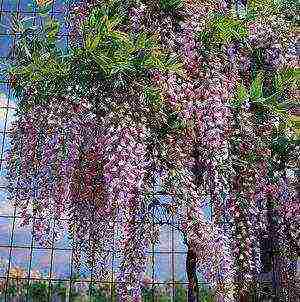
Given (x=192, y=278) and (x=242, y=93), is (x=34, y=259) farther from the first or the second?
(x=242, y=93)

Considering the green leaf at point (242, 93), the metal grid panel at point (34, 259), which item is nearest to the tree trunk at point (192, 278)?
the green leaf at point (242, 93)

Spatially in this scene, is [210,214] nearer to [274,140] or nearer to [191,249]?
[191,249]

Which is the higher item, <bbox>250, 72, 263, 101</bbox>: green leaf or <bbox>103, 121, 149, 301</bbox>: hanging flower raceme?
<bbox>250, 72, 263, 101</bbox>: green leaf

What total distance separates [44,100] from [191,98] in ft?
4.48

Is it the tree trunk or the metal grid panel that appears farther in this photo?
the metal grid panel

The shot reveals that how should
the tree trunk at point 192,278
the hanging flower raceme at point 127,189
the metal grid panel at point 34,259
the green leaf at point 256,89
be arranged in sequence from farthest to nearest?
the metal grid panel at point 34,259
the tree trunk at point 192,278
the green leaf at point 256,89
the hanging flower raceme at point 127,189

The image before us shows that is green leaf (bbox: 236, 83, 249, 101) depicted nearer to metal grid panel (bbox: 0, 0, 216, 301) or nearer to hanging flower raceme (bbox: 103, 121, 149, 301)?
hanging flower raceme (bbox: 103, 121, 149, 301)

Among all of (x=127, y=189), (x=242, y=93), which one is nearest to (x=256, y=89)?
(x=242, y=93)

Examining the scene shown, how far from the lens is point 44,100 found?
18.1 ft

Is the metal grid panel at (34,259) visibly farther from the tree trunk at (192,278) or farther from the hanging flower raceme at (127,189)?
the hanging flower raceme at (127,189)

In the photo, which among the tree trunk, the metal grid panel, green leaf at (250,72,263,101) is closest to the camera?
green leaf at (250,72,263,101)

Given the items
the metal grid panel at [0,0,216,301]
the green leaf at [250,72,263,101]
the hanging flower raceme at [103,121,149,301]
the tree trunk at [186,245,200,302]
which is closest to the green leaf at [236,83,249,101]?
the green leaf at [250,72,263,101]

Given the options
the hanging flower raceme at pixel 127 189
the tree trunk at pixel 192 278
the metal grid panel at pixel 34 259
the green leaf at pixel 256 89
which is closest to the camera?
the hanging flower raceme at pixel 127 189

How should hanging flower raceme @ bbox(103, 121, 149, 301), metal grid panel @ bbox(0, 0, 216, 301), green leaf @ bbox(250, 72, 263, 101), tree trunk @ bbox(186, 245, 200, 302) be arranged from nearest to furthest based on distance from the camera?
hanging flower raceme @ bbox(103, 121, 149, 301) → green leaf @ bbox(250, 72, 263, 101) → tree trunk @ bbox(186, 245, 200, 302) → metal grid panel @ bbox(0, 0, 216, 301)
